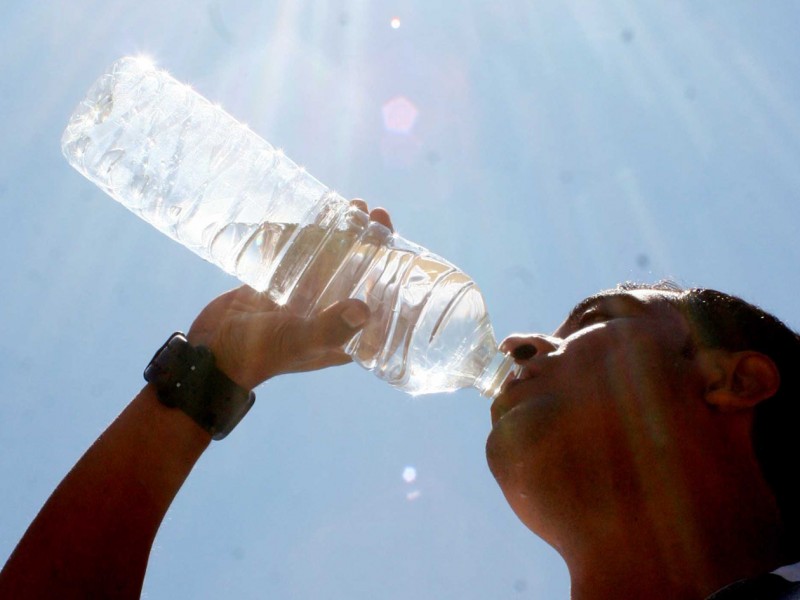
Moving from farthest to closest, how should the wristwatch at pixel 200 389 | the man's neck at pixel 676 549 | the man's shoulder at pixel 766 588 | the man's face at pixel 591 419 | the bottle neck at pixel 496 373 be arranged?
the bottle neck at pixel 496 373 < the wristwatch at pixel 200 389 < the man's face at pixel 591 419 < the man's neck at pixel 676 549 < the man's shoulder at pixel 766 588

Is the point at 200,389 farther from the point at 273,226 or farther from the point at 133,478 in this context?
the point at 273,226

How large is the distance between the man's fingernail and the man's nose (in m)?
0.55

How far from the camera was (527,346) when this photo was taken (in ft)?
7.42

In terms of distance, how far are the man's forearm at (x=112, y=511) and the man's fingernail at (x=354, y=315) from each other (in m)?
0.65

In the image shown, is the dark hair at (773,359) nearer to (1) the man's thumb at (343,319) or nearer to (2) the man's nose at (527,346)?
(2) the man's nose at (527,346)

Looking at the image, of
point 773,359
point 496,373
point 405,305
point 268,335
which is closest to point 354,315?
point 268,335

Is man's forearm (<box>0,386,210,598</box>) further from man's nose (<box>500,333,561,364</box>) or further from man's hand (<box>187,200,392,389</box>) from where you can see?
man's nose (<box>500,333,561,364</box>)

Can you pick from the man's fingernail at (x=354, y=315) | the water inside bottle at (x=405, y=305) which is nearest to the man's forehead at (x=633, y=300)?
the water inside bottle at (x=405, y=305)

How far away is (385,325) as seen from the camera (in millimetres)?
2826

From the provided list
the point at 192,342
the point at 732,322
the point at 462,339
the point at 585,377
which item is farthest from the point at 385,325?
the point at 732,322

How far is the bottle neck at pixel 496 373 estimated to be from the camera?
2416 mm

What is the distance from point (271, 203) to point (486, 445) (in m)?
1.77

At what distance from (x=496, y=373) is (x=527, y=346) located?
0.30 meters

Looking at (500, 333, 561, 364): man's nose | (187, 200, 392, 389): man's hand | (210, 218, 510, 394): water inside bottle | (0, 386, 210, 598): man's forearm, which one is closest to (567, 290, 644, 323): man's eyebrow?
(500, 333, 561, 364): man's nose
